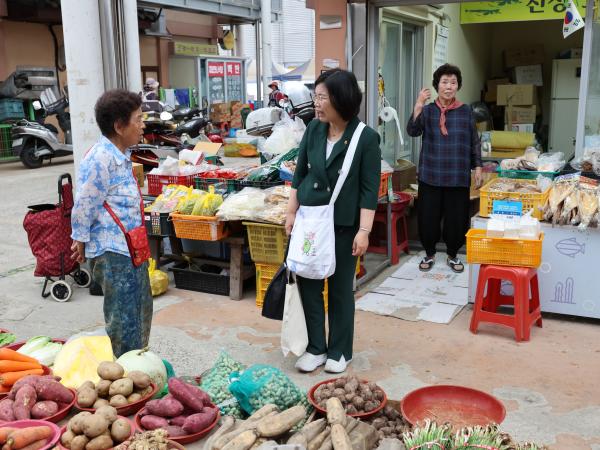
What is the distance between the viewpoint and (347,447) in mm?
2305

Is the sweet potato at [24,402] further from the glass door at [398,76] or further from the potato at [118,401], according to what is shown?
the glass door at [398,76]

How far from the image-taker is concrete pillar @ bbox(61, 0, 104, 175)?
5477mm

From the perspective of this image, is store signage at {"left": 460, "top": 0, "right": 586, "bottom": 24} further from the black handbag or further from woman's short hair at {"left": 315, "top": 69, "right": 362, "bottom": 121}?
the black handbag

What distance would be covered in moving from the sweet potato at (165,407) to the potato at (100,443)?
0.25 m

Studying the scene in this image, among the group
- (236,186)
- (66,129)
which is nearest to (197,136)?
(66,129)

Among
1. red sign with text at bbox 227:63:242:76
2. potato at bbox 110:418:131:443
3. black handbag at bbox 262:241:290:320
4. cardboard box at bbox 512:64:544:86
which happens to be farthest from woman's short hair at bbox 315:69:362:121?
red sign with text at bbox 227:63:242:76

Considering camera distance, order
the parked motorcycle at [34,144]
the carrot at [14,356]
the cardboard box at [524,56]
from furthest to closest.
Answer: the parked motorcycle at [34,144], the cardboard box at [524,56], the carrot at [14,356]

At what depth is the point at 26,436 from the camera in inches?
90.5

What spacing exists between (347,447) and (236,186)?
4.01 metres

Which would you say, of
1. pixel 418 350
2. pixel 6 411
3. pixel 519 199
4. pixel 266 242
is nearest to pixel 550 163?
pixel 519 199

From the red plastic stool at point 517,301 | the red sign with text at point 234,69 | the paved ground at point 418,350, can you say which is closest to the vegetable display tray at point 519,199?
the red plastic stool at point 517,301

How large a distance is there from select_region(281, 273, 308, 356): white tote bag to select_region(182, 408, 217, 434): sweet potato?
1.55 m

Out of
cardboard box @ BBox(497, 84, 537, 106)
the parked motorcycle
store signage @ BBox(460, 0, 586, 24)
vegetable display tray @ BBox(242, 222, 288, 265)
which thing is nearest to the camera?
vegetable display tray @ BBox(242, 222, 288, 265)

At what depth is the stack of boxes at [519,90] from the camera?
9.89m
